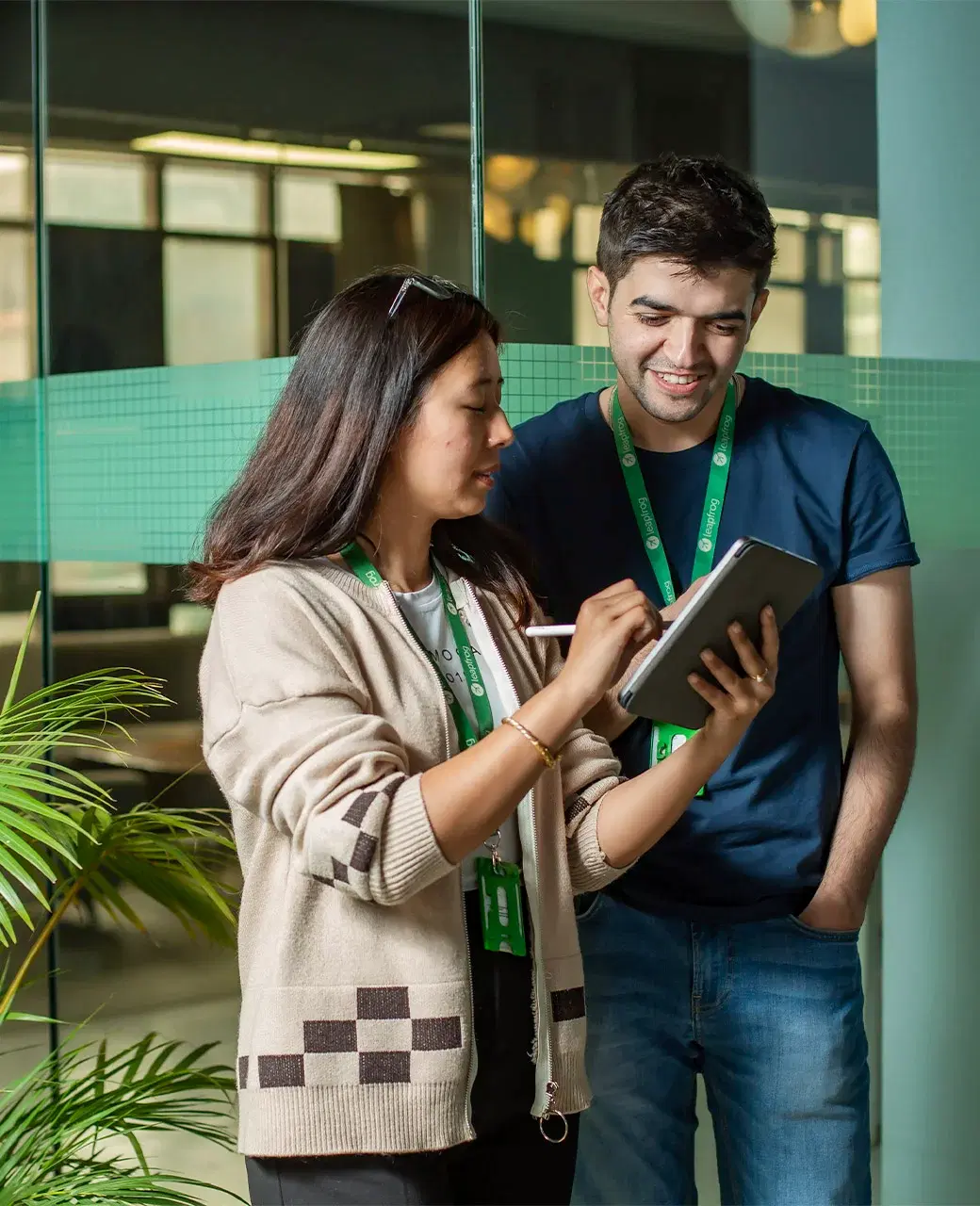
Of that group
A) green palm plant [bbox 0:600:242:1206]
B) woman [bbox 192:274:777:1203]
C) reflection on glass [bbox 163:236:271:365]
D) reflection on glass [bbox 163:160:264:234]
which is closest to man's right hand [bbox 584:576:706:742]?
woman [bbox 192:274:777:1203]

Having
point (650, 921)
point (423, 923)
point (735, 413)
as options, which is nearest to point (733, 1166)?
point (650, 921)

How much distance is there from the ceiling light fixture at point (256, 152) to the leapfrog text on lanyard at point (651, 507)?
117 centimetres

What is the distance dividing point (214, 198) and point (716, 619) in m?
1.90

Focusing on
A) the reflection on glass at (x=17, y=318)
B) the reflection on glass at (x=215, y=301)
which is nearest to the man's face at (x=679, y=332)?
the reflection on glass at (x=215, y=301)

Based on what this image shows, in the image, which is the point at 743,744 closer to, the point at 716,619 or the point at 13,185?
the point at 716,619

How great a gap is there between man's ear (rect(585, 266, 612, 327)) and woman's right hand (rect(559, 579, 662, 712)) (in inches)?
22.5

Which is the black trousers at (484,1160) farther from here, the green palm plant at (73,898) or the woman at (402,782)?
the green palm plant at (73,898)

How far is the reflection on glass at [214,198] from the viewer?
2.88 m

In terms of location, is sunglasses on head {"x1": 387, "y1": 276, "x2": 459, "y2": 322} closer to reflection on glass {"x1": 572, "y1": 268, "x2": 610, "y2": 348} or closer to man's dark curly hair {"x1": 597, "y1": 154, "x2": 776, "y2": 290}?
man's dark curly hair {"x1": 597, "y1": 154, "x2": 776, "y2": 290}

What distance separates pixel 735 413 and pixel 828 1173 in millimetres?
1018

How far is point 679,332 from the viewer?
5.70 ft

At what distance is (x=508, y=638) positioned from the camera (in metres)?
1.61

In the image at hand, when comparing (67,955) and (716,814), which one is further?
(67,955)

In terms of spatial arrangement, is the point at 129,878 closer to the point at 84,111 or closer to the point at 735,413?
the point at 735,413
